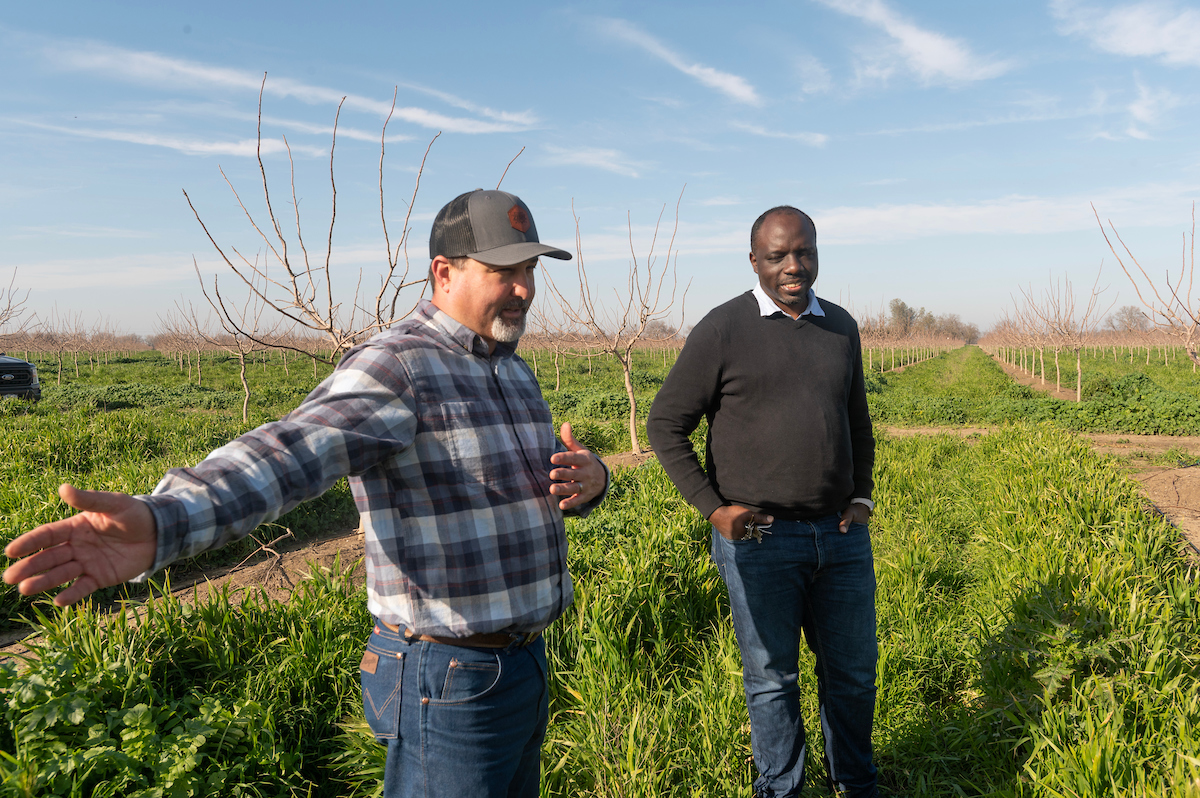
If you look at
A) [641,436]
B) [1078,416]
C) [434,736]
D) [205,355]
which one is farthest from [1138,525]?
[205,355]

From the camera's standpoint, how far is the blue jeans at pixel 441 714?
126 cm

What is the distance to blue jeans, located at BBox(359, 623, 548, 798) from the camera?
49.8 inches

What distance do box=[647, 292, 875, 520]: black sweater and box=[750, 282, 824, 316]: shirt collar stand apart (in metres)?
0.02

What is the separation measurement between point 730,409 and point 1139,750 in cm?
183

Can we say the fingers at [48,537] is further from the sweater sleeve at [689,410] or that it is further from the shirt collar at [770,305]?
the shirt collar at [770,305]

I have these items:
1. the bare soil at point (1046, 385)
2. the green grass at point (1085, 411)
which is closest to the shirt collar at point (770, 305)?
the green grass at point (1085, 411)

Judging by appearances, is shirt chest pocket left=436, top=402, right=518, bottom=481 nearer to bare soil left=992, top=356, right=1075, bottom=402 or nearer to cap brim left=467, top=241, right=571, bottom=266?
cap brim left=467, top=241, right=571, bottom=266

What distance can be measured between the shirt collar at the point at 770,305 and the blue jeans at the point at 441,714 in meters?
1.44

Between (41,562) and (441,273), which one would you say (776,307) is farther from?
(41,562)

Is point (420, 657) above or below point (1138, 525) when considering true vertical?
above

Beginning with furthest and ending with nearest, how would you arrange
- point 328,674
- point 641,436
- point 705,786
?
point 641,436 → point 328,674 → point 705,786

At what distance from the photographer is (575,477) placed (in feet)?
4.77

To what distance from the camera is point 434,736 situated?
127 cm

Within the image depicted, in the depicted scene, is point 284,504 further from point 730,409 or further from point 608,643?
point 608,643
